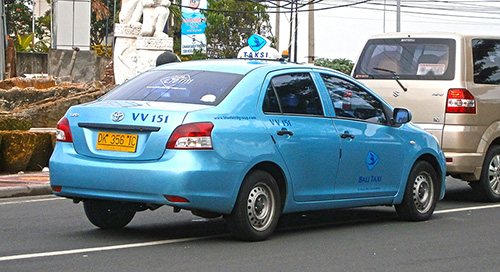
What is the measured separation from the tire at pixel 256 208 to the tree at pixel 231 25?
43.7 metres

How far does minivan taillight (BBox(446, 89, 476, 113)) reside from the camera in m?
11.6

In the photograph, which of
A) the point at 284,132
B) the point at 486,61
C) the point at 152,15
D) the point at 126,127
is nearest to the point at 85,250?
the point at 126,127


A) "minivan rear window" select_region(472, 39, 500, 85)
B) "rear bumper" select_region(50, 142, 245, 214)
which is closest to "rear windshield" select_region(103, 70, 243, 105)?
"rear bumper" select_region(50, 142, 245, 214)

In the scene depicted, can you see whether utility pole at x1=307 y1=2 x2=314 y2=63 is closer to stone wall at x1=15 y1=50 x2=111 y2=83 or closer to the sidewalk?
stone wall at x1=15 y1=50 x2=111 y2=83

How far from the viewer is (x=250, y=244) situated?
7926 millimetres

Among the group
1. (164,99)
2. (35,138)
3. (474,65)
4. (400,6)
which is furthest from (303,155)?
(400,6)

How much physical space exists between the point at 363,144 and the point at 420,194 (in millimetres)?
1259

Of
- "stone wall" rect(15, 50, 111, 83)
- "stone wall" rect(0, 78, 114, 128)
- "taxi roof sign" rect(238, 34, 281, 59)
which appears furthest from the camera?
"stone wall" rect(15, 50, 111, 83)

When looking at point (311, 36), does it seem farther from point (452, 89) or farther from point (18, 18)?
point (452, 89)

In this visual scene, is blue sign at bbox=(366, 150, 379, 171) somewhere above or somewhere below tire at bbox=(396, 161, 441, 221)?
above

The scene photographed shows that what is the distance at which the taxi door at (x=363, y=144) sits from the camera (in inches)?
352

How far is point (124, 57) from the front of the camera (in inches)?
1149

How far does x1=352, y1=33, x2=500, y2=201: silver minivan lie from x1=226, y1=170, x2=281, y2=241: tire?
13.8 ft

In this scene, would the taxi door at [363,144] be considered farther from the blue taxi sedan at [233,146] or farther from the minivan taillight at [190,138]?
the minivan taillight at [190,138]
